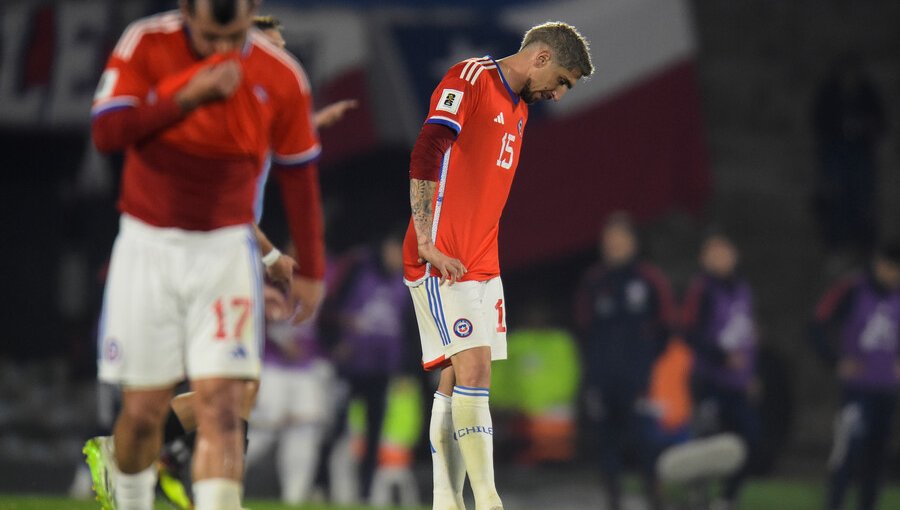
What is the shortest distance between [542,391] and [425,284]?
31.8ft

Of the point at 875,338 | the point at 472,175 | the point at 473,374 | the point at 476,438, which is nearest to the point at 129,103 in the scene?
the point at 472,175

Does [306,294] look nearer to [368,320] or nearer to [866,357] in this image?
[368,320]

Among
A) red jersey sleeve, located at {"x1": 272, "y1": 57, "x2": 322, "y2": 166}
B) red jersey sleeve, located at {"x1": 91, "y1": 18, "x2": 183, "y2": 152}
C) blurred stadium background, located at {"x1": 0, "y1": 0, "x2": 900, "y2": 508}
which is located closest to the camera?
red jersey sleeve, located at {"x1": 91, "y1": 18, "x2": 183, "y2": 152}

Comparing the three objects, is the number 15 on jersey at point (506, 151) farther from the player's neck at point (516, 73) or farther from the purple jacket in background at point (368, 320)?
the purple jacket in background at point (368, 320)

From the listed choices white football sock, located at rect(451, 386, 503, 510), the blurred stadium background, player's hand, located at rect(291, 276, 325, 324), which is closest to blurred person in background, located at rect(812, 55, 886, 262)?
the blurred stadium background

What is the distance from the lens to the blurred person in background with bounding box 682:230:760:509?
1238 cm

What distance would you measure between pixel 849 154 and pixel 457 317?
13398 mm

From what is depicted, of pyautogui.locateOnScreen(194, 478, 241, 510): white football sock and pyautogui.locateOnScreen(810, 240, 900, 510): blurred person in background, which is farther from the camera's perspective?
pyautogui.locateOnScreen(810, 240, 900, 510): blurred person in background

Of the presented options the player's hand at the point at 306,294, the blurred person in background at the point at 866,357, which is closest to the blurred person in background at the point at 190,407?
the player's hand at the point at 306,294

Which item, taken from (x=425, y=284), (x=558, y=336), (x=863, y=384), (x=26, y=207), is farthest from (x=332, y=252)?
(x=425, y=284)

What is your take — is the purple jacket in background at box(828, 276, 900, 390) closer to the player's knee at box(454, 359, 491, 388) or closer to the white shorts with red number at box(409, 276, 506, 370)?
the white shorts with red number at box(409, 276, 506, 370)

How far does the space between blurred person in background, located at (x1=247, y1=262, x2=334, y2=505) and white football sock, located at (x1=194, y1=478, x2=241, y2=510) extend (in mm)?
8464

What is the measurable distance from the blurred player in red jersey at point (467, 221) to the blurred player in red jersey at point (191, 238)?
4.92 feet

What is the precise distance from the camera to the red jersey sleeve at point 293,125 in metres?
4.92
